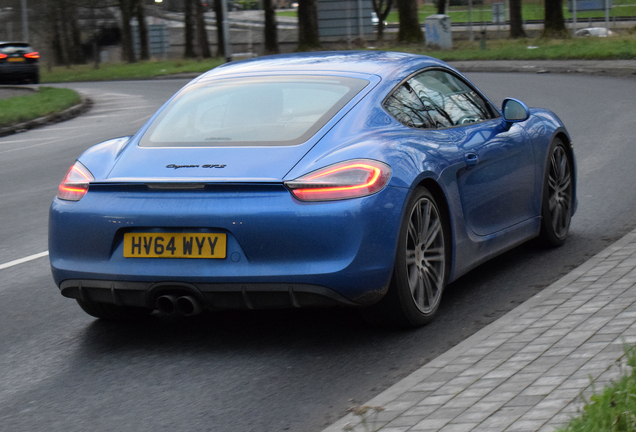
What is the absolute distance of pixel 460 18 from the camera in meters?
86.1

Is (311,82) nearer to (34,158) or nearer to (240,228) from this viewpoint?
(240,228)

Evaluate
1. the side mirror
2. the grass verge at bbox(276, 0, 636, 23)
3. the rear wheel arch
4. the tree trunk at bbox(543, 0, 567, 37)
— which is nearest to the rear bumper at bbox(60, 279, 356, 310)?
the rear wheel arch

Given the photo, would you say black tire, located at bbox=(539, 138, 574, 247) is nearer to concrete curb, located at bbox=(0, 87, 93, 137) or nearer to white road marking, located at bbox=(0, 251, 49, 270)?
white road marking, located at bbox=(0, 251, 49, 270)

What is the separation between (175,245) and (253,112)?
0.99 meters

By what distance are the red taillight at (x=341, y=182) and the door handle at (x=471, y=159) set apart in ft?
3.20

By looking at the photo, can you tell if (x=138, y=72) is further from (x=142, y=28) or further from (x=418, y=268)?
(x=418, y=268)

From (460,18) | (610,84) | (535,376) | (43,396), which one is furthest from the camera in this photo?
(460,18)

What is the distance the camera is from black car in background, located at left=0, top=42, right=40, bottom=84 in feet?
119

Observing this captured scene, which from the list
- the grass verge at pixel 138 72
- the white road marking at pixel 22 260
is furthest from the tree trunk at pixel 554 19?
the white road marking at pixel 22 260

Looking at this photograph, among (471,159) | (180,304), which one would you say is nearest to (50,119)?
(471,159)

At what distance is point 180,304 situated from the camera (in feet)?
15.5

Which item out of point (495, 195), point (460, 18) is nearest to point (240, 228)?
point (495, 195)

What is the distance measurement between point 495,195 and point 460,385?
2153 millimetres

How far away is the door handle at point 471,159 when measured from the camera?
18.0 feet
